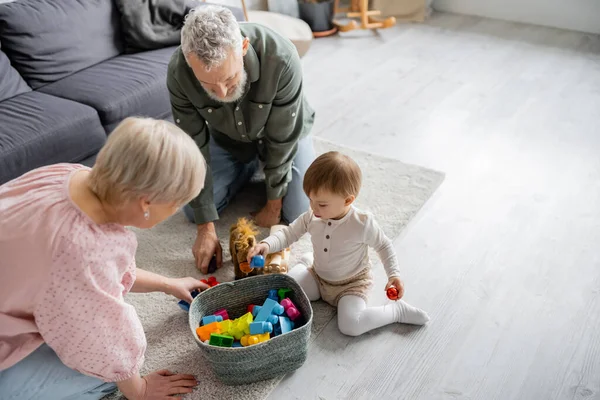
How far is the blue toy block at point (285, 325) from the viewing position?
1512 millimetres

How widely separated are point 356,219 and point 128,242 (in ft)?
2.17

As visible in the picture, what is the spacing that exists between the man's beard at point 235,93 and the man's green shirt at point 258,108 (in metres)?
0.04

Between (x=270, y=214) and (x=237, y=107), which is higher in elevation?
(x=237, y=107)

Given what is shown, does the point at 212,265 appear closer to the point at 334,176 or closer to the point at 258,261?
the point at 258,261

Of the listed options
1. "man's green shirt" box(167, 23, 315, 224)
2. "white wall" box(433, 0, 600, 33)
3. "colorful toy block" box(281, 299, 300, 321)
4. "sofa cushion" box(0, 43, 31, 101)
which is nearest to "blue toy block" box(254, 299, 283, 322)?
"colorful toy block" box(281, 299, 300, 321)

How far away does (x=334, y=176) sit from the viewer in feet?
4.84

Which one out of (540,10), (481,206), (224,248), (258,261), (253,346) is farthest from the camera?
(540,10)

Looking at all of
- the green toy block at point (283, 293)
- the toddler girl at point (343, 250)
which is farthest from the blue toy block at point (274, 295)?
the toddler girl at point (343, 250)

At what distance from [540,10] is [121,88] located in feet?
9.57

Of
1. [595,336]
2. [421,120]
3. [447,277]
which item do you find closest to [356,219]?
[447,277]

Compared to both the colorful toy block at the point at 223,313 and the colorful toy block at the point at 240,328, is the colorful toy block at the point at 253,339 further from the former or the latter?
the colorful toy block at the point at 223,313

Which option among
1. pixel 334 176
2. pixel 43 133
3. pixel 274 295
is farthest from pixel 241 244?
pixel 43 133

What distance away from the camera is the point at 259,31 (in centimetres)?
182

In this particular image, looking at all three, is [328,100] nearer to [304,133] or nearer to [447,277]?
[304,133]
